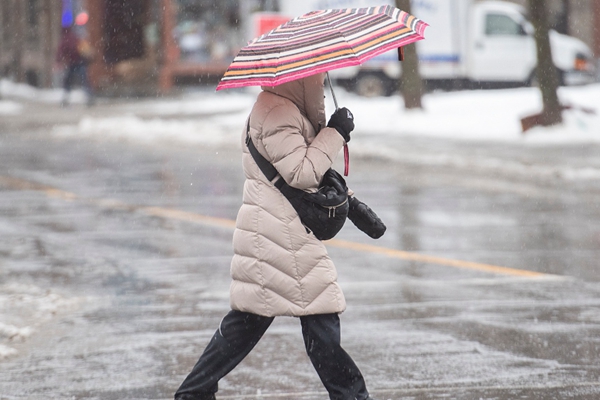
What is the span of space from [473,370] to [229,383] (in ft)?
4.11

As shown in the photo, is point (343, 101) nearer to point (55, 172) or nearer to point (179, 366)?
point (55, 172)

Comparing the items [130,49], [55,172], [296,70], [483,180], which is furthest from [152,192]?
[130,49]

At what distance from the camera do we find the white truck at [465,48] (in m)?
24.7

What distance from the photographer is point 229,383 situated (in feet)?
16.5

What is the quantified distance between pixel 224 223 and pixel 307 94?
5.61m

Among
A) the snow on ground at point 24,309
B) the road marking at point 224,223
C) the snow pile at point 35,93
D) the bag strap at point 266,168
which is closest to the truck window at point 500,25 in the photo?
the snow pile at point 35,93

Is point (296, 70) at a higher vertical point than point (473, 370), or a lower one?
higher

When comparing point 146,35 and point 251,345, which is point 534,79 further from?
point 251,345

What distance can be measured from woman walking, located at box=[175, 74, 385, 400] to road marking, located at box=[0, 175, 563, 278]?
3496 millimetres

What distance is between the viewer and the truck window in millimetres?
25078

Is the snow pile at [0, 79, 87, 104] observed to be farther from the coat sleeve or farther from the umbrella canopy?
the coat sleeve

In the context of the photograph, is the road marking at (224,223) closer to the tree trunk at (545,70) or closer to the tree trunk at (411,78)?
the tree trunk at (545,70)

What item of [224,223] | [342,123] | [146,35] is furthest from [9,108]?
[342,123]

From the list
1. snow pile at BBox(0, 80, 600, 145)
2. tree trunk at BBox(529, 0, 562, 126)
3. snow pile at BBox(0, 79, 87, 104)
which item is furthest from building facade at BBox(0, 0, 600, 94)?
tree trunk at BBox(529, 0, 562, 126)
